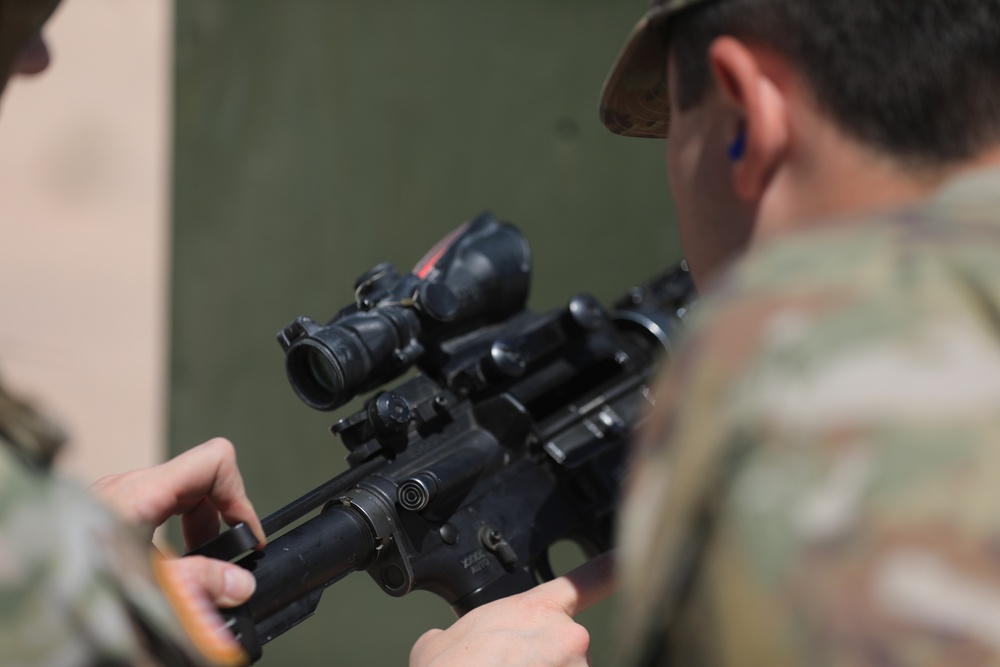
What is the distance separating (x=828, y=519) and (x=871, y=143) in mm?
331

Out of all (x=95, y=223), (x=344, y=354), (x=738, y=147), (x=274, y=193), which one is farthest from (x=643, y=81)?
(x=95, y=223)

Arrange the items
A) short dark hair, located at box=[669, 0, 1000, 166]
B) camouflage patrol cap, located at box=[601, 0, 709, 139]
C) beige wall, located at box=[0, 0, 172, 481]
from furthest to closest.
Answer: beige wall, located at box=[0, 0, 172, 481], camouflage patrol cap, located at box=[601, 0, 709, 139], short dark hair, located at box=[669, 0, 1000, 166]

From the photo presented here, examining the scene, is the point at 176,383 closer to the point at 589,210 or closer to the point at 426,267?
the point at 589,210

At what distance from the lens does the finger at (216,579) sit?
1.03 metres

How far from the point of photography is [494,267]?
1804mm

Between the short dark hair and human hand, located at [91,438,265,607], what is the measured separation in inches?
27.6

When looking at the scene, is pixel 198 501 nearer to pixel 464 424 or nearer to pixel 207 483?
pixel 207 483

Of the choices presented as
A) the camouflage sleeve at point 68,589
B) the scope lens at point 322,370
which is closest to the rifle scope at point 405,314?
the scope lens at point 322,370

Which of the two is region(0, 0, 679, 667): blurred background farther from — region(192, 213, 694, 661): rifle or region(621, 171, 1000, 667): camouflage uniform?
region(621, 171, 1000, 667): camouflage uniform

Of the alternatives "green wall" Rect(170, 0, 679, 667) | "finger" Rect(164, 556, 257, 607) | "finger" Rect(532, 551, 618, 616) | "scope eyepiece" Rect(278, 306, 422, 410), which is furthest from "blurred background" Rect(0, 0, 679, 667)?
"finger" Rect(164, 556, 257, 607)

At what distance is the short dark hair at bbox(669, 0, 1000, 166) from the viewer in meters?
0.83

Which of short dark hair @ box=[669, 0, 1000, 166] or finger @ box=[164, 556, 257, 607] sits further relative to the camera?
finger @ box=[164, 556, 257, 607]

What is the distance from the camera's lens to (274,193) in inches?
119

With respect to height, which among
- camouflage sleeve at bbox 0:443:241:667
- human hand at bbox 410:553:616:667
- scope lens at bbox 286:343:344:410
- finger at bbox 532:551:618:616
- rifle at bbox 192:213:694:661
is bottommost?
finger at bbox 532:551:618:616
